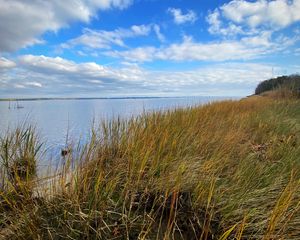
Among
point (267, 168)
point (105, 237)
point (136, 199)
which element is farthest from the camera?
point (267, 168)

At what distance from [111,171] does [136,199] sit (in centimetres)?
50

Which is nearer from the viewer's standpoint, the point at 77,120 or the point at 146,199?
the point at 146,199

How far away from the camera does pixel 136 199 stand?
7.88ft

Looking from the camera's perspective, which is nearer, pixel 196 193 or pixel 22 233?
pixel 22 233

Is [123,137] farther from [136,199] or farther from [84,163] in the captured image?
[136,199]

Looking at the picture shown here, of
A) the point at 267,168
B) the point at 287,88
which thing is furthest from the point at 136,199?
the point at 287,88

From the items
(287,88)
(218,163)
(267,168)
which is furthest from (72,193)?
(287,88)

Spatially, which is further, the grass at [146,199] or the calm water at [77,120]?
the calm water at [77,120]

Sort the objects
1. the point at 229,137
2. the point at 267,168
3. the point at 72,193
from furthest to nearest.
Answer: the point at 229,137
the point at 267,168
the point at 72,193

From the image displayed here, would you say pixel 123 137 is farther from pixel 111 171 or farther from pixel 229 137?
pixel 229 137

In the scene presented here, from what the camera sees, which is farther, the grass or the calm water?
the calm water

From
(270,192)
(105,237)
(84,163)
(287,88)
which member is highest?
(287,88)

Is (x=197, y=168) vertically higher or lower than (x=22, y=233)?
higher

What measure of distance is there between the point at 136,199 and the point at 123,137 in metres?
1.47
